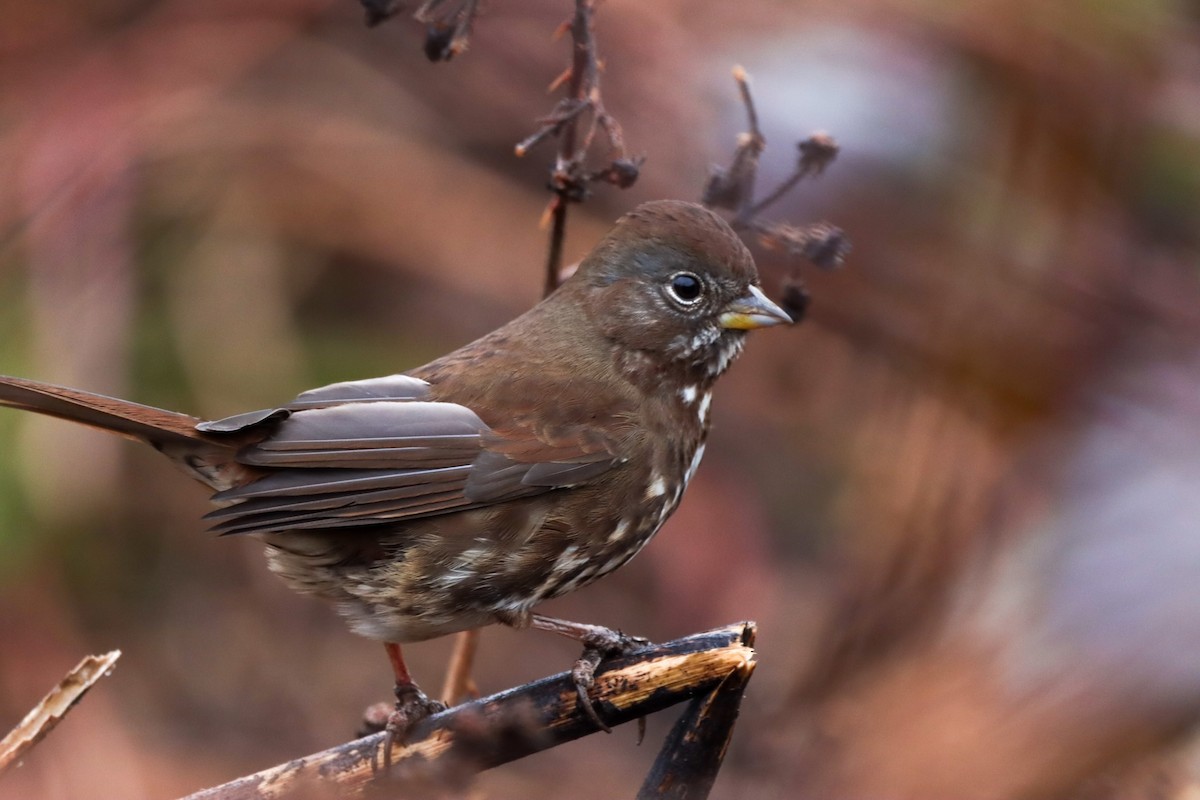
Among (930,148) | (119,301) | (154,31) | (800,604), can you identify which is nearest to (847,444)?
(800,604)

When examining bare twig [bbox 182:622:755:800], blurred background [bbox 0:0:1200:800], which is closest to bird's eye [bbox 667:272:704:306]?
bare twig [bbox 182:622:755:800]

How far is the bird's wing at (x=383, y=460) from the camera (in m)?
2.81

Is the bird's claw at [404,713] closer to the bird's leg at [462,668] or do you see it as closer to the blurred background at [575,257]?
the bird's leg at [462,668]

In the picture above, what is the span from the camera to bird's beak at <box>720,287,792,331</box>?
3.16m

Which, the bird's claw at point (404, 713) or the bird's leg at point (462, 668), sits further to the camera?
the bird's leg at point (462, 668)

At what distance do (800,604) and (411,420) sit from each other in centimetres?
285

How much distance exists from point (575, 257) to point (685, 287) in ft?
7.38

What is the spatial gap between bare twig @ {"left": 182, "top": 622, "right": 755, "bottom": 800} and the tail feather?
0.76 m

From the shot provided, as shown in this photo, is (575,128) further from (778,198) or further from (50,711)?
(50,711)

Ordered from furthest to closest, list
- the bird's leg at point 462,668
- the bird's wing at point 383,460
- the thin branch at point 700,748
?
1. the bird's leg at point 462,668
2. the bird's wing at point 383,460
3. the thin branch at point 700,748

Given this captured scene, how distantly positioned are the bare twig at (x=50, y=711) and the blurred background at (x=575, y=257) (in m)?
2.18

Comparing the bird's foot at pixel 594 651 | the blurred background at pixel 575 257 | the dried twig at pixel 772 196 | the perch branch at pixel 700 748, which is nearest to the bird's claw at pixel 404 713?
the bird's foot at pixel 594 651

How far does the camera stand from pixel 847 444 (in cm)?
552

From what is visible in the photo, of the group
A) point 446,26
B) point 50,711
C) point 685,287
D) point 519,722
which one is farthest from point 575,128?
point 50,711
